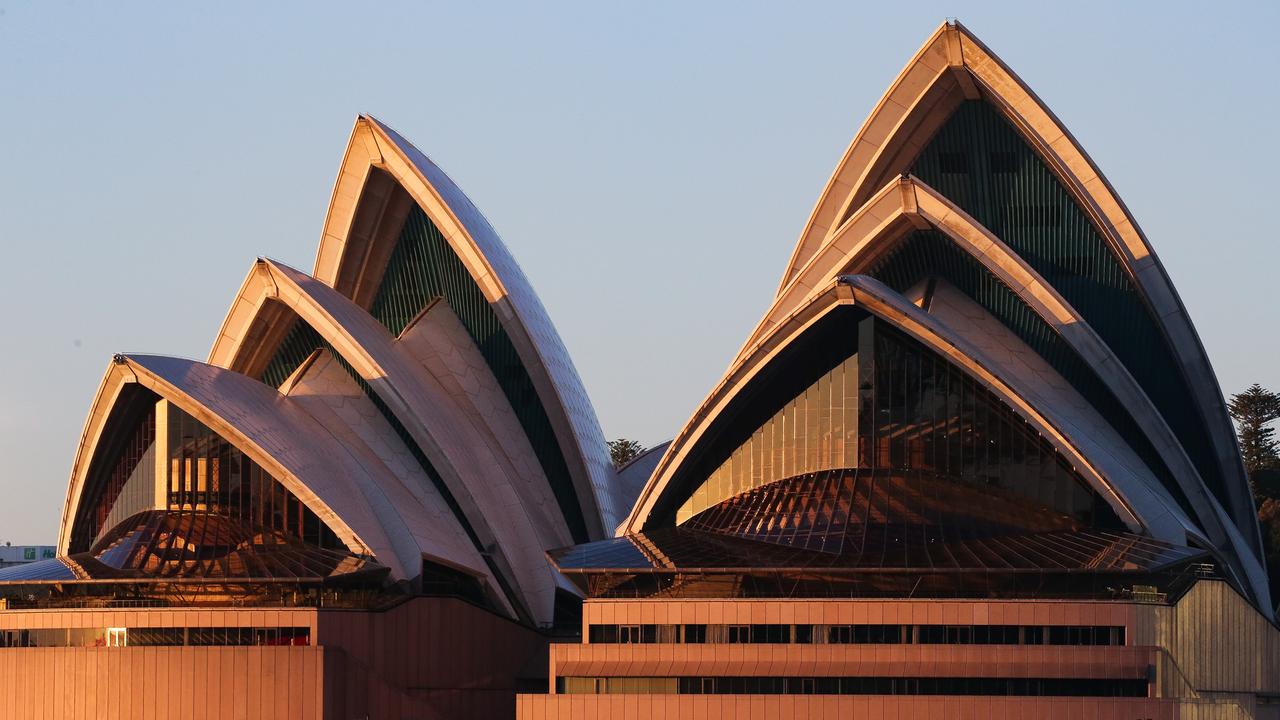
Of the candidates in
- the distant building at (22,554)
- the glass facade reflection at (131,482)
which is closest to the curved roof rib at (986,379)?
the glass facade reflection at (131,482)

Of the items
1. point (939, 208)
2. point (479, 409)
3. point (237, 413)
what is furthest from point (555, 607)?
point (939, 208)

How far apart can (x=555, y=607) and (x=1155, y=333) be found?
23190mm

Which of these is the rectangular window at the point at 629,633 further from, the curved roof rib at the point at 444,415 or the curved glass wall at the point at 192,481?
the curved roof rib at the point at 444,415

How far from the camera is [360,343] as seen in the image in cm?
8344

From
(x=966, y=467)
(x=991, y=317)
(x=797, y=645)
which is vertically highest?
(x=991, y=317)

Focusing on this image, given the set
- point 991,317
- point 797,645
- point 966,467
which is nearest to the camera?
point 797,645

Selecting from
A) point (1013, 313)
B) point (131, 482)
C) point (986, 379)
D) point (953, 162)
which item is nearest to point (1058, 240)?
point (1013, 313)

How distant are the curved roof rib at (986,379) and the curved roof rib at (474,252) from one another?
1258 cm

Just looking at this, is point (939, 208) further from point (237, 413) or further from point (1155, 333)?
point (237, 413)

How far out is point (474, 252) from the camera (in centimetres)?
8644

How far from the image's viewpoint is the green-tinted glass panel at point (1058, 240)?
264 ft

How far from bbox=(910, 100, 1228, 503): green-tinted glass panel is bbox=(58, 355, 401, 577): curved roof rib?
23.0 metres

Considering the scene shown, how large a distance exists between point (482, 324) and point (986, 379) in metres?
22.4

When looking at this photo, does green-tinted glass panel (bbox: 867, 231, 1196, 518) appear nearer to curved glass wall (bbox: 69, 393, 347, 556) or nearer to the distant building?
curved glass wall (bbox: 69, 393, 347, 556)
